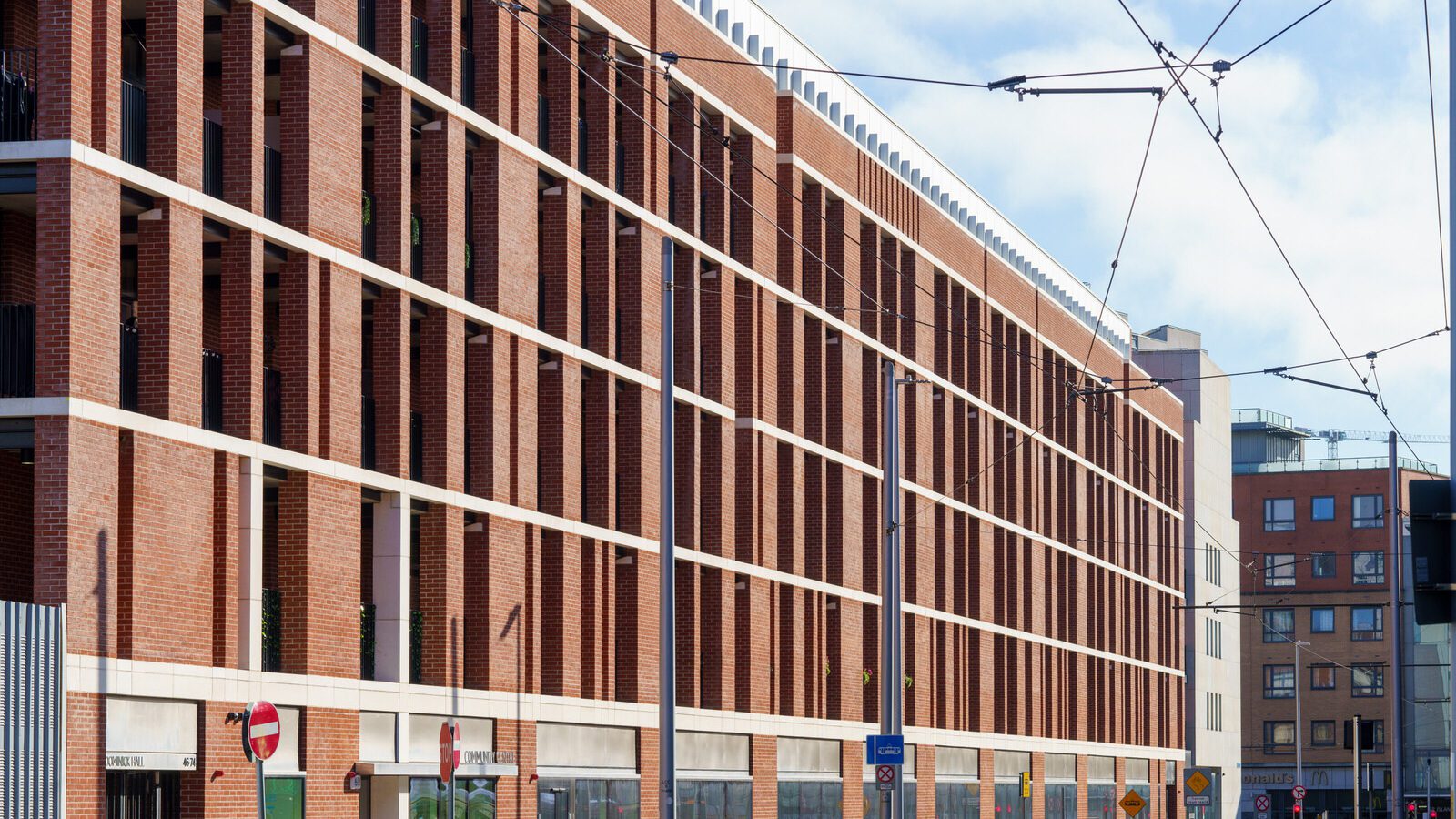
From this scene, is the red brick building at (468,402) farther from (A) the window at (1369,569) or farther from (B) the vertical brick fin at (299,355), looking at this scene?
(A) the window at (1369,569)

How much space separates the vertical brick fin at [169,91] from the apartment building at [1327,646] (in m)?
92.5

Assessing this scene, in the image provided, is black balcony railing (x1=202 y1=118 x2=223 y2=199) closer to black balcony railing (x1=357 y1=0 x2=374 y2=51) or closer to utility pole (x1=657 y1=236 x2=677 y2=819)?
black balcony railing (x1=357 y1=0 x2=374 y2=51)

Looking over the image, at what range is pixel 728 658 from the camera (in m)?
45.1

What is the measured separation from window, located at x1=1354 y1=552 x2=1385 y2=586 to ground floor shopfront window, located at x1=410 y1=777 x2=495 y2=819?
3461 inches

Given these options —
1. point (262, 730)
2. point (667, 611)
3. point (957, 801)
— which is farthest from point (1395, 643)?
point (262, 730)

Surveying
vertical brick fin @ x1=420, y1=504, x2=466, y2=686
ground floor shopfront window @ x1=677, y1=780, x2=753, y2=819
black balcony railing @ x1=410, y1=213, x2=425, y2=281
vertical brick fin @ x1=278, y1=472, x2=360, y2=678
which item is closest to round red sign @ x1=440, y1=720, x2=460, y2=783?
vertical brick fin @ x1=278, y1=472, x2=360, y2=678

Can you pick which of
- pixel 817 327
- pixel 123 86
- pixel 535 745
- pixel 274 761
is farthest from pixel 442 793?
pixel 817 327

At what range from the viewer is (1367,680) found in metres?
114

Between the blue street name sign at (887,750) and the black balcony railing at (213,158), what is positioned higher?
the black balcony railing at (213,158)

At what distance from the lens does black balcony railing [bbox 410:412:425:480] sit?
34.6 meters

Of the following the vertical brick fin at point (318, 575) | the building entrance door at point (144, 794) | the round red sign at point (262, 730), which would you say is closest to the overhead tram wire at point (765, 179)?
the vertical brick fin at point (318, 575)

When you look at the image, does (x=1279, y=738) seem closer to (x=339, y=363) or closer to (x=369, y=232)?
(x=369, y=232)

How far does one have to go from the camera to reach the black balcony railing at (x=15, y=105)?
26531mm

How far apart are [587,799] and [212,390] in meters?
12.6
